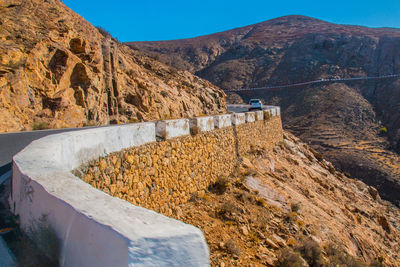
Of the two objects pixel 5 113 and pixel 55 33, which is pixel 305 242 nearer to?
pixel 5 113

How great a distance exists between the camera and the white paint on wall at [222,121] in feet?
31.9

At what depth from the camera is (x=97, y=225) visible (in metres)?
1.45

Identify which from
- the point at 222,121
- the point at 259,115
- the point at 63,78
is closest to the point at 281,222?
the point at 222,121

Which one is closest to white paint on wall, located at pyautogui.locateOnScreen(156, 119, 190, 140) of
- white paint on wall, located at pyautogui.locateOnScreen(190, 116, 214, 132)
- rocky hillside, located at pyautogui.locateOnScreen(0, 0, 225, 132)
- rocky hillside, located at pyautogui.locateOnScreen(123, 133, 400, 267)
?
white paint on wall, located at pyautogui.locateOnScreen(190, 116, 214, 132)

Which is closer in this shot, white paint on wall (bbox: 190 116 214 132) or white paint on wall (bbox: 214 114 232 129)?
white paint on wall (bbox: 190 116 214 132)

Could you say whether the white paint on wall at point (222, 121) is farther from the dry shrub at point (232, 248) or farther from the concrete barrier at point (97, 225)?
the concrete barrier at point (97, 225)

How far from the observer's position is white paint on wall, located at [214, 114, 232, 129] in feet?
31.9

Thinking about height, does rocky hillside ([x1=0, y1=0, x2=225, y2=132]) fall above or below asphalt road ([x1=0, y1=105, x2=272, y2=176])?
above

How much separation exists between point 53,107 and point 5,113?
6.84 ft

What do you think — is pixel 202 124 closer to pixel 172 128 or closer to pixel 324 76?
pixel 172 128

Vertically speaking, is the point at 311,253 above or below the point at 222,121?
below

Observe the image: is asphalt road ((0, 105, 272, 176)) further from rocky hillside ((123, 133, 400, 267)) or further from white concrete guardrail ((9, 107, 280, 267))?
white concrete guardrail ((9, 107, 280, 267))

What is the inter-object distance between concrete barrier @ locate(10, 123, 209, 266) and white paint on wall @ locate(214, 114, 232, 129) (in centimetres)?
734

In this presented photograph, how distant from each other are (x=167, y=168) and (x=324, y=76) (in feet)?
188
